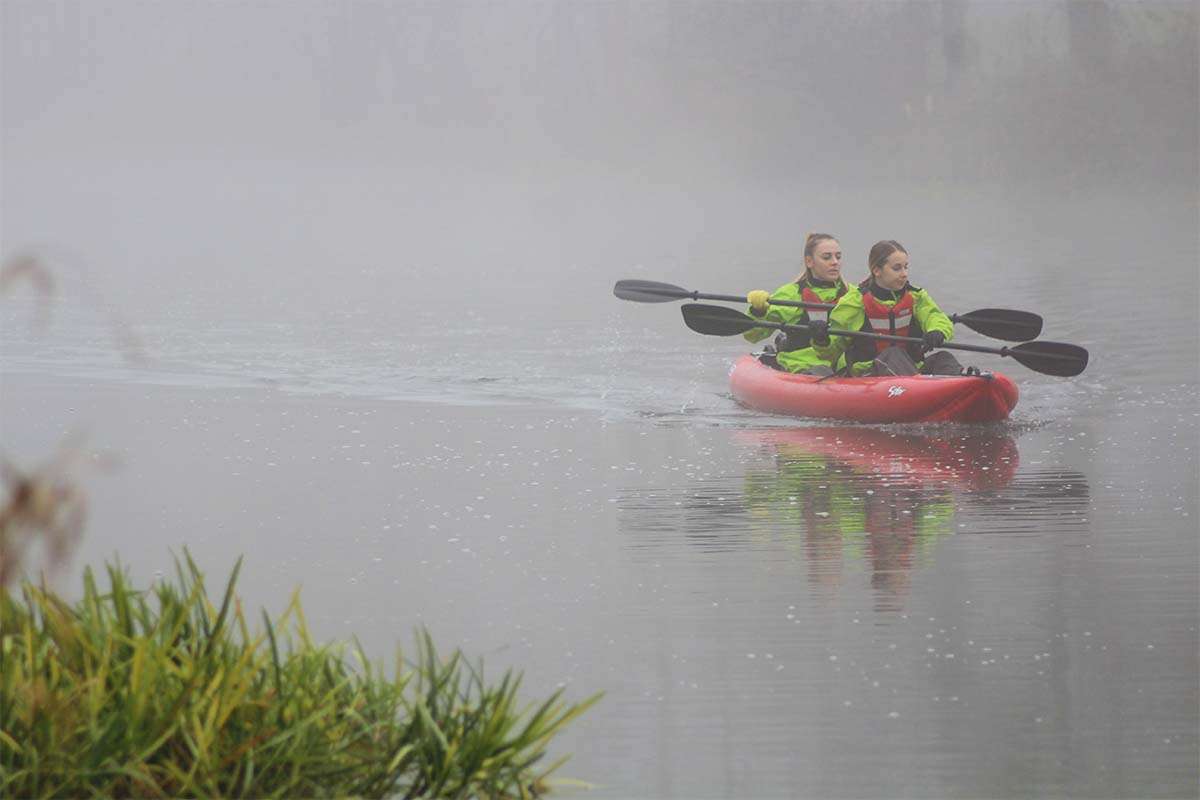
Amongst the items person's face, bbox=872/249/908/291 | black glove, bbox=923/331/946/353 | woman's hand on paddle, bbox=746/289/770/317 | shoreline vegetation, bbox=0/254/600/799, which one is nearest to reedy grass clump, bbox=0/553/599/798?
shoreline vegetation, bbox=0/254/600/799

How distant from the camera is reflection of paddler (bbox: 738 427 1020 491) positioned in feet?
33.1

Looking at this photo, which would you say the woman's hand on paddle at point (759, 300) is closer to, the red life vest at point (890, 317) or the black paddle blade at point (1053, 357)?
the red life vest at point (890, 317)

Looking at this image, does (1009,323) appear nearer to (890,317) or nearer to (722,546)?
(890,317)

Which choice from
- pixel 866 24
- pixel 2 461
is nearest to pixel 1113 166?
pixel 866 24

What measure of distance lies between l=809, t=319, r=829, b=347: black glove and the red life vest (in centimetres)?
19

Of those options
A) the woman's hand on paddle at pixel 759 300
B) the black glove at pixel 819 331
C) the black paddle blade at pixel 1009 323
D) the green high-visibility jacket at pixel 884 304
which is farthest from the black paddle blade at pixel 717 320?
the black paddle blade at pixel 1009 323

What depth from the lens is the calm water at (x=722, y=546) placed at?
5.64 meters

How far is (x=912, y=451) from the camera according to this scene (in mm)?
10914

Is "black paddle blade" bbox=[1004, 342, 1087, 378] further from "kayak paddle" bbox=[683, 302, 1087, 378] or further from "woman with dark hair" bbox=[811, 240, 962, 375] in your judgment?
"woman with dark hair" bbox=[811, 240, 962, 375]

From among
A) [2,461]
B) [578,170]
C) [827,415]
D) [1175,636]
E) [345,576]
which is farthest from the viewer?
[578,170]

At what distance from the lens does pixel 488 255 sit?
36.0m

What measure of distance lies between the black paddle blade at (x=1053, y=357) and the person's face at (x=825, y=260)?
1.09 metres

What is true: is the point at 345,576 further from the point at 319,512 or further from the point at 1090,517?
the point at 1090,517

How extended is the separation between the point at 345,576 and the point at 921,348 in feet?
16.3
